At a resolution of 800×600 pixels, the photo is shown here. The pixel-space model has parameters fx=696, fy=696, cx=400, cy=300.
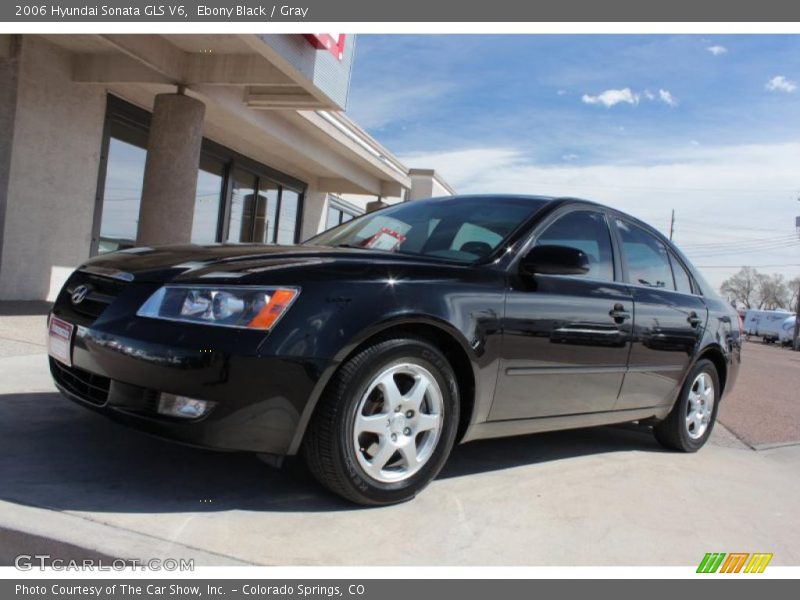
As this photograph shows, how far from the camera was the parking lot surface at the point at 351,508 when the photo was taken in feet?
8.32

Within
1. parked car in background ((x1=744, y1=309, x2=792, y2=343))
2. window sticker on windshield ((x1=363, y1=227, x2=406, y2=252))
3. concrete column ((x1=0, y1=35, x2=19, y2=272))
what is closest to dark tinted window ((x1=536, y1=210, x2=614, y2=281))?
window sticker on windshield ((x1=363, y1=227, x2=406, y2=252))

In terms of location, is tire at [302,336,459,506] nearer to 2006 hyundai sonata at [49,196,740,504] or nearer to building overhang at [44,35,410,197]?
2006 hyundai sonata at [49,196,740,504]

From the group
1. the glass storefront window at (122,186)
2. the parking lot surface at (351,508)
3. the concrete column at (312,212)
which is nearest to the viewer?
A: the parking lot surface at (351,508)

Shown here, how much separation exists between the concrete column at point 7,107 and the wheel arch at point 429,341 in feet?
23.9

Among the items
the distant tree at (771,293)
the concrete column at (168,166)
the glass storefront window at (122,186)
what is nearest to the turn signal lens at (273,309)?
the concrete column at (168,166)

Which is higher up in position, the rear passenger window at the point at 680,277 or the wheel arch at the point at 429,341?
the rear passenger window at the point at 680,277

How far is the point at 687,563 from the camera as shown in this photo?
2855mm

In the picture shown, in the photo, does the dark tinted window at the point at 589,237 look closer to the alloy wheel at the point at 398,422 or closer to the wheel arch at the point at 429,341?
the wheel arch at the point at 429,341

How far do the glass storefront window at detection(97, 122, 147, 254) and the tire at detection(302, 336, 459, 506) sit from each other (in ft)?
28.5

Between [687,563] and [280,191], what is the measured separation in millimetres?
15112

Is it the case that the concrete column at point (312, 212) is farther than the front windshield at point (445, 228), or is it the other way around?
the concrete column at point (312, 212)
